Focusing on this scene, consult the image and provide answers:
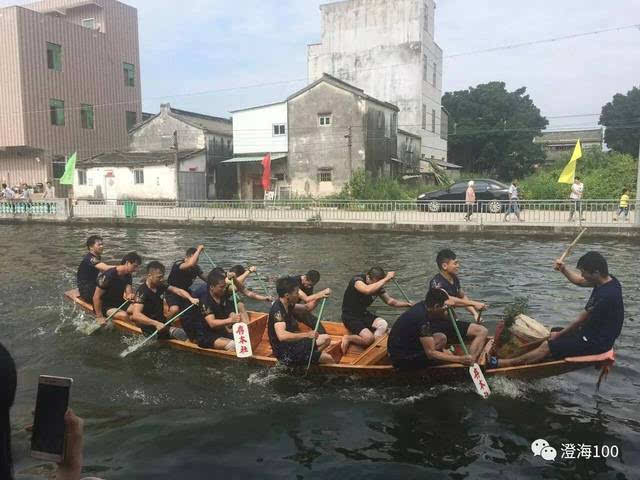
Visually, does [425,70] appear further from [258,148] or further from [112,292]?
[112,292]

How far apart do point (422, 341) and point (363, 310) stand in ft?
6.44

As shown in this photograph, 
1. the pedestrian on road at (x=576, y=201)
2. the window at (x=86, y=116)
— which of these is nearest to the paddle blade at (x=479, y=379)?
the pedestrian on road at (x=576, y=201)

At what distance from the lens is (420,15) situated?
129ft

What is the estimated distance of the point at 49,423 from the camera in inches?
80.9

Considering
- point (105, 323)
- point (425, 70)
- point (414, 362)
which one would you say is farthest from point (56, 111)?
point (414, 362)

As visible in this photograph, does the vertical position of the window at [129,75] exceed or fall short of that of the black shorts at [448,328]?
it exceeds it

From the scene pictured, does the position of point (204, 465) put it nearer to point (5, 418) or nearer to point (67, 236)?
point (5, 418)

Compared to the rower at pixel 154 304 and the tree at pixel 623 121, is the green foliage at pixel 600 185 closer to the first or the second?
the rower at pixel 154 304

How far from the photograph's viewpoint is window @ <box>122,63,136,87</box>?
42.4 meters

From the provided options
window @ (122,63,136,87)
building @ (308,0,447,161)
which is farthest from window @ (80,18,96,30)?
building @ (308,0,447,161)

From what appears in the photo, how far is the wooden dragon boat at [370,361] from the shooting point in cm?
656

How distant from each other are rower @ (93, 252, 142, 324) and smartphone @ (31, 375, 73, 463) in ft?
24.3

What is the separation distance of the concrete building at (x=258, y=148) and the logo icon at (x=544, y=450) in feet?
98.6

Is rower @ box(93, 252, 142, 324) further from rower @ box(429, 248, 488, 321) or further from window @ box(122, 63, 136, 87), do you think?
window @ box(122, 63, 136, 87)
